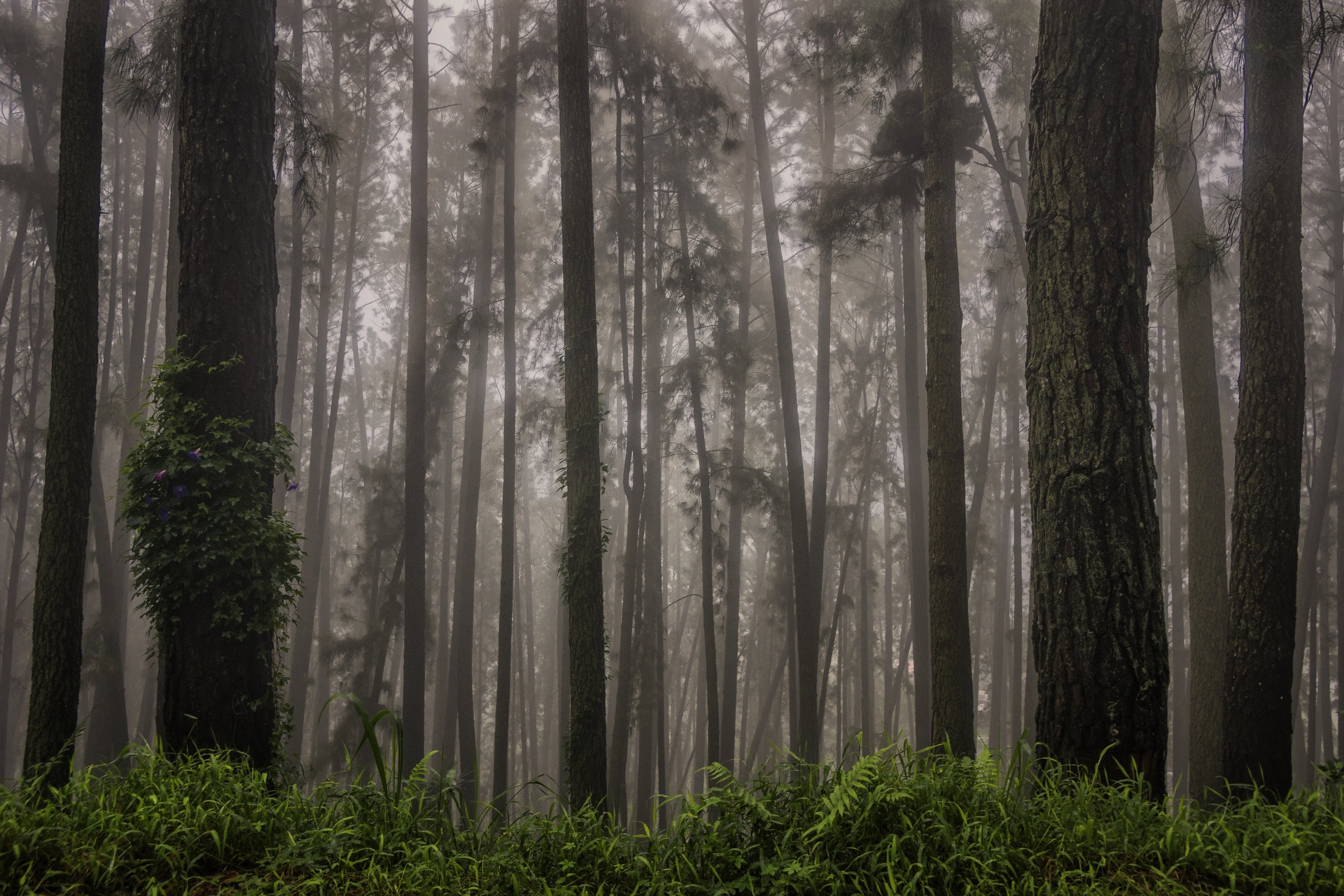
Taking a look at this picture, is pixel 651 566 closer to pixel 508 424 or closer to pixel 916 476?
pixel 508 424

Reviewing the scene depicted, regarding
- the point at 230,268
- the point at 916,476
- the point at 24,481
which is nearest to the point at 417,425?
the point at 230,268

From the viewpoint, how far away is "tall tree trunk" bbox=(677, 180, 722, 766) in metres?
11.6

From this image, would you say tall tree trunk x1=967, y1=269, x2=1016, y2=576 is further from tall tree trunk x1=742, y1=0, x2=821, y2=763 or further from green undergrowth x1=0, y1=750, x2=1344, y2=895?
green undergrowth x1=0, y1=750, x2=1344, y2=895

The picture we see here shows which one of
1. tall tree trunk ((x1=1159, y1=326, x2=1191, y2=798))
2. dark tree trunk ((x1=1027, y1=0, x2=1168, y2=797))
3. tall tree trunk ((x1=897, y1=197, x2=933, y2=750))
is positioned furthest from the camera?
tall tree trunk ((x1=1159, y1=326, x2=1191, y2=798))

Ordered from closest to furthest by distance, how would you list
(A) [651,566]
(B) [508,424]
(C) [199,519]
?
(C) [199,519] → (B) [508,424] → (A) [651,566]

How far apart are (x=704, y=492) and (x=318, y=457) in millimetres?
8426

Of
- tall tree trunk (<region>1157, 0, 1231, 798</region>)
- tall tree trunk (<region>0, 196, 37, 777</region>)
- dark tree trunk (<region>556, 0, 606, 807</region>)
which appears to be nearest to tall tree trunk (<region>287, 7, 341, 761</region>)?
tall tree trunk (<region>0, 196, 37, 777</region>)

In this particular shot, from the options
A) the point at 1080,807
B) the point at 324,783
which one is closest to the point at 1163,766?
the point at 1080,807

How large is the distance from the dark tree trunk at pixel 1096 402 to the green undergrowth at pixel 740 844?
476 mm

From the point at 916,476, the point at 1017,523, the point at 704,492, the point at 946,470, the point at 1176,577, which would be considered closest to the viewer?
the point at 946,470

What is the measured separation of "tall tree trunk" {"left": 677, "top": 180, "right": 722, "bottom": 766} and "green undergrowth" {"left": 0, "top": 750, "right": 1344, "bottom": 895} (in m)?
8.37

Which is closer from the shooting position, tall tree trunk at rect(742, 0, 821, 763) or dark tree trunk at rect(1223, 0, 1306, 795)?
dark tree trunk at rect(1223, 0, 1306, 795)

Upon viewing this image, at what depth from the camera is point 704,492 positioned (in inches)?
479

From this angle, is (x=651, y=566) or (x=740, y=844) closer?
(x=740, y=844)
